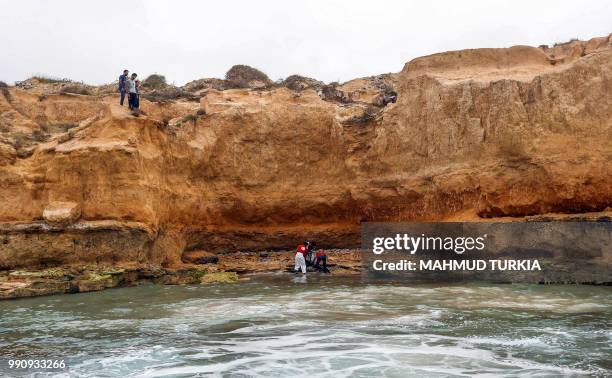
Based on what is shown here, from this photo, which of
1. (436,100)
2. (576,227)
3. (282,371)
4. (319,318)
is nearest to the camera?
(282,371)

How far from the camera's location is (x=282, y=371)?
6.36 meters

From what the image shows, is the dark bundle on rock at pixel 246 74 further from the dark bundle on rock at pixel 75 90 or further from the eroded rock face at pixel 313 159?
the eroded rock face at pixel 313 159

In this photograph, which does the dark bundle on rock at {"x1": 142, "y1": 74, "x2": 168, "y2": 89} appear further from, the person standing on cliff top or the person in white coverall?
the person in white coverall

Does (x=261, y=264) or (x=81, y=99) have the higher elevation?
(x=81, y=99)

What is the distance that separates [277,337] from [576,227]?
30.3 ft

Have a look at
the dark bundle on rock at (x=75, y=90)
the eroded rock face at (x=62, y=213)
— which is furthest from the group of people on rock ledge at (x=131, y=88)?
the dark bundle on rock at (x=75, y=90)

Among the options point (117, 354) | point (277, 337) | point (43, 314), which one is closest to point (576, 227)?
point (277, 337)

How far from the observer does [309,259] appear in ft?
61.8

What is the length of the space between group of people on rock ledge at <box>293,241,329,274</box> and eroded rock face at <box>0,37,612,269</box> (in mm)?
1746

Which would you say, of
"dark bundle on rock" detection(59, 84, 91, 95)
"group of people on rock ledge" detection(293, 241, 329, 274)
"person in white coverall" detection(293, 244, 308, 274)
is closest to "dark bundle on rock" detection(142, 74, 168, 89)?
"dark bundle on rock" detection(59, 84, 91, 95)

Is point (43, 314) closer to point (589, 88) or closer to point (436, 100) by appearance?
point (436, 100)

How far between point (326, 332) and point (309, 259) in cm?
1065

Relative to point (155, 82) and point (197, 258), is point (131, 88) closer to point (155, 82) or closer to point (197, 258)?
point (197, 258)

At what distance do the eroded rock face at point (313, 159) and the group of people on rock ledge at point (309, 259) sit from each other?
1.75 metres
